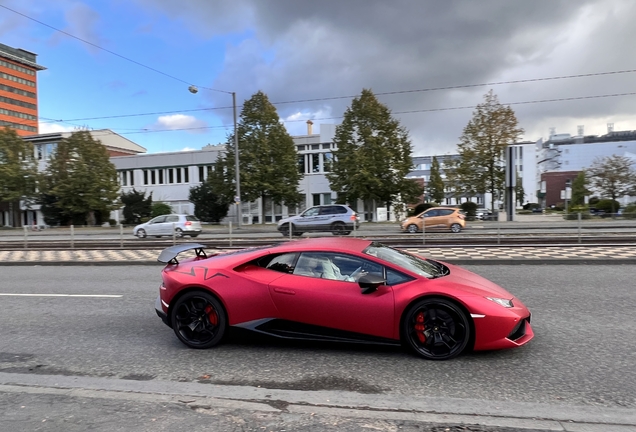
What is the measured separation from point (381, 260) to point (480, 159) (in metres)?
38.1

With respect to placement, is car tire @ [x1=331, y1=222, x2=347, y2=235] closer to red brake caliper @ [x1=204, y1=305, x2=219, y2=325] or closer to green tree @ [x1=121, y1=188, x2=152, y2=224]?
red brake caliper @ [x1=204, y1=305, x2=219, y2=325]

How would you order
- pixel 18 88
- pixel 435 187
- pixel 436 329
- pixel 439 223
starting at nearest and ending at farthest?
pixel 436 329
pixel 439 223
pixel 435 187
pixel 18 88

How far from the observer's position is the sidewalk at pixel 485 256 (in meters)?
11.4

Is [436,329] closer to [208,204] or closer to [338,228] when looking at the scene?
[338,228]

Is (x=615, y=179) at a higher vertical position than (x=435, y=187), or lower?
lower

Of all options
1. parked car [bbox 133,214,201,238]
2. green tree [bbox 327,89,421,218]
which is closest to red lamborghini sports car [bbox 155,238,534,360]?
parked car [bbox 133,214,201,238]

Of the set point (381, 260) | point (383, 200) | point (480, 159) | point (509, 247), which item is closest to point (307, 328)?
point (381, 260)

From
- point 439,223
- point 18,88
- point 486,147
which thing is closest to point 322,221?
point 439,223

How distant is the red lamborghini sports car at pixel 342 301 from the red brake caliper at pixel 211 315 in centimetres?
1

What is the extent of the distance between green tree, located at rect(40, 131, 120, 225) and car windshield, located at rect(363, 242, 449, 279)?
42467 mm

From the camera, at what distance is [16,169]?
4622 centimetres

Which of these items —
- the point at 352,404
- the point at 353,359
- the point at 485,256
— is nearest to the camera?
the point at 352,404

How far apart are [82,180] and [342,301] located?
43.7 metres

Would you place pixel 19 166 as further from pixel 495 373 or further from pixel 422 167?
pixel 422 167
